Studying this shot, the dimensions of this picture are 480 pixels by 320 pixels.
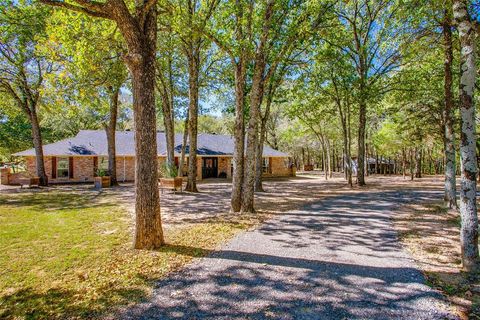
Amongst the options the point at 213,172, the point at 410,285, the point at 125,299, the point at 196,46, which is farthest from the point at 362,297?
the point at 213,172

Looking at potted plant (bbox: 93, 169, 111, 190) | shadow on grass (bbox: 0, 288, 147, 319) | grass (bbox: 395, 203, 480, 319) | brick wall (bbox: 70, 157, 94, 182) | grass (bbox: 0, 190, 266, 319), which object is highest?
brick wall (bbox: 70, 157, 94, 182)

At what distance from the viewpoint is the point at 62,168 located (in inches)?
874

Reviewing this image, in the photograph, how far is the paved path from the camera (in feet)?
11.0

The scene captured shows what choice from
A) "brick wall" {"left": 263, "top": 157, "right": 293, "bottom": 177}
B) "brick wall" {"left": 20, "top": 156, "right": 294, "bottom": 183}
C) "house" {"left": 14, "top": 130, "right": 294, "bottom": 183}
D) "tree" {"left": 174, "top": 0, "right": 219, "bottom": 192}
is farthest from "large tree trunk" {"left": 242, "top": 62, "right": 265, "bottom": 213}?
"brick wall" {"left": 263, "top": 157, "right": 293, "bottom": 177}

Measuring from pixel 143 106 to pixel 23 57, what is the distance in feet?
50.4

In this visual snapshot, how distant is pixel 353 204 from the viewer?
36.7ft

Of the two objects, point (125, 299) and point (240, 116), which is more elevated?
point (240, 116)

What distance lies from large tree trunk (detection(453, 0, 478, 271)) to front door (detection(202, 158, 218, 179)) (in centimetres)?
2375

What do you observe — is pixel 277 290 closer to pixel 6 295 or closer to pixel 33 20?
pixel 6 295

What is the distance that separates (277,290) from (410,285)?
1974mm

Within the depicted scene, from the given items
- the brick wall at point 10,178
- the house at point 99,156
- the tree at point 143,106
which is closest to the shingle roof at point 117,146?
the house at point 99,156

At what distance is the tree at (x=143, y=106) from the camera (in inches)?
208

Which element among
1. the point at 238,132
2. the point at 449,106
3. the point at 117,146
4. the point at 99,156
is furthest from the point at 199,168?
the point at 449,106

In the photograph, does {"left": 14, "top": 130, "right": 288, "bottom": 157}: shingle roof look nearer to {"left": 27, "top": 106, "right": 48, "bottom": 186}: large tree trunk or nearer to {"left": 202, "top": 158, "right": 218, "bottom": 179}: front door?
{"left": 202, "top": 158, "right": 218, "bottom": 179}: front door
